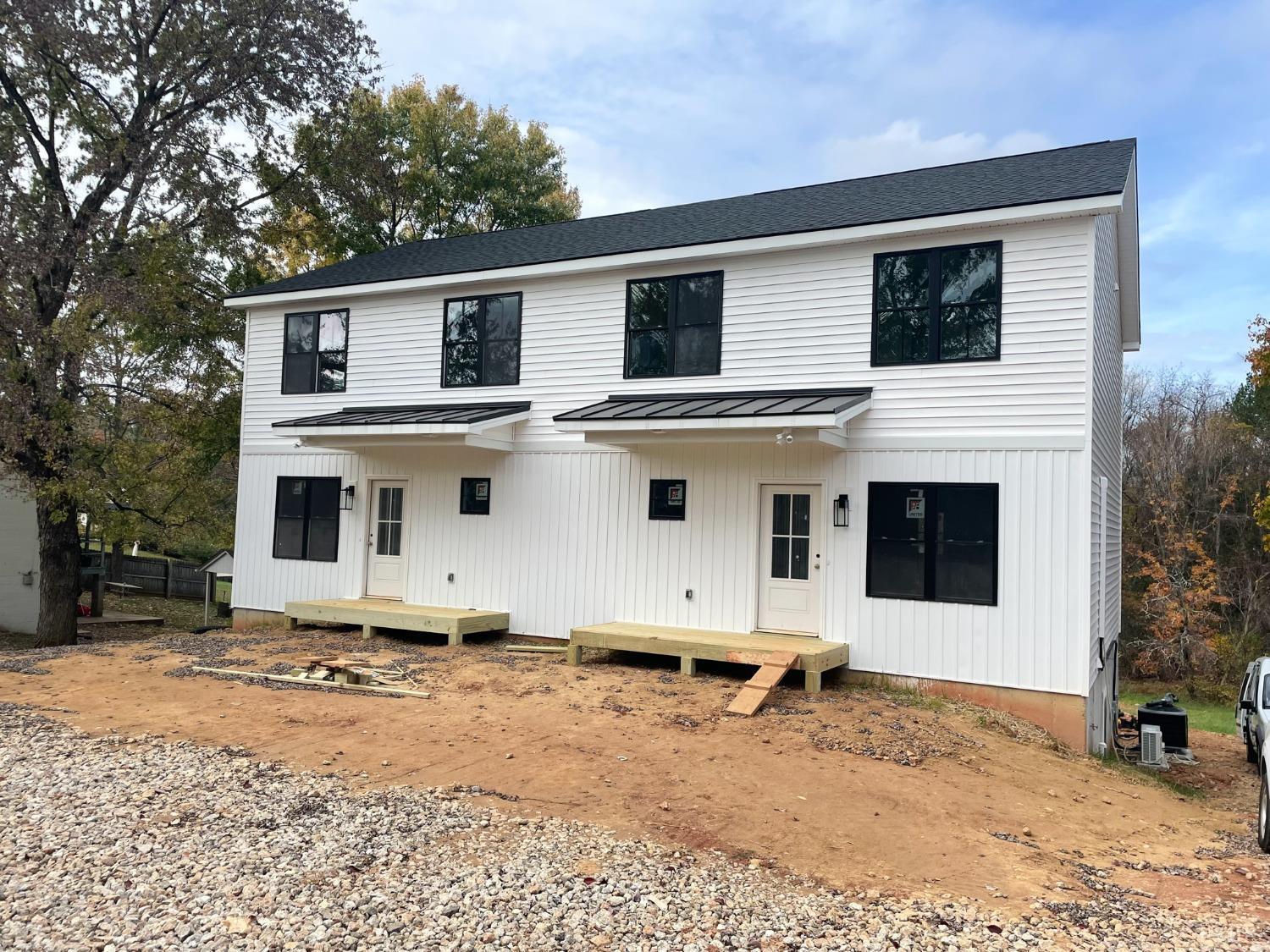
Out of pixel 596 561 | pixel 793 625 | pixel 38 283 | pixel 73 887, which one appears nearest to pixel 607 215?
pixel 596 561

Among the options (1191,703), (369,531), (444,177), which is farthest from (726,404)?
(444,177)

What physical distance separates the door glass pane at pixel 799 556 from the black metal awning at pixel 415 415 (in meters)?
4.20

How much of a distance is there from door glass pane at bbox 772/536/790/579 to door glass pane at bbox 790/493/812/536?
0.16 meters

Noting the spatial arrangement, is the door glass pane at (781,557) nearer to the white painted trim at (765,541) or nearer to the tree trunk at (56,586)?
the white painted trim at (765,541)

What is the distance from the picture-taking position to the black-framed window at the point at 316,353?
13.7 metres

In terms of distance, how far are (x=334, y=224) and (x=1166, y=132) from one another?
2190cm

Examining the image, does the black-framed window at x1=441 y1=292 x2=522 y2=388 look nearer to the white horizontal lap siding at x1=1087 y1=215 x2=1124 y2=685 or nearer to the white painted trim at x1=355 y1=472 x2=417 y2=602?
the white painted trim at x1=355 y1=472 x2=417 y2=602

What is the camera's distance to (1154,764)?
10805 millimetres

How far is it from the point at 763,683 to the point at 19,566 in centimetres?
1819

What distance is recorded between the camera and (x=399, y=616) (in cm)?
1180

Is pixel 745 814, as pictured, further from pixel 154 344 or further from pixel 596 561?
pixel 154 344

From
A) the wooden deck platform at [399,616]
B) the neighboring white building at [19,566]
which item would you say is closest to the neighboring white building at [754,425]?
the wooden deck platform at [399,616]

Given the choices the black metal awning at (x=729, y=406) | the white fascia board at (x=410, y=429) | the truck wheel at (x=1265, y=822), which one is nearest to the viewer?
the truck wheel at (x=1265, y=822)

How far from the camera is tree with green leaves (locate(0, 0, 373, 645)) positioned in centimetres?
1459
